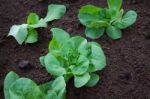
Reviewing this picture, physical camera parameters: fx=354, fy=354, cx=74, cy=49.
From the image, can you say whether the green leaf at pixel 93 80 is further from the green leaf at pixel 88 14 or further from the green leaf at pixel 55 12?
the green leaf at pixel 55 12

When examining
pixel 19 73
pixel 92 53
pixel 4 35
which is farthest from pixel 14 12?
pixel 92 53

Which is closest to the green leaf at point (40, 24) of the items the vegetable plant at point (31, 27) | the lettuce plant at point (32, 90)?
the vegetable plant at point (31, 27)

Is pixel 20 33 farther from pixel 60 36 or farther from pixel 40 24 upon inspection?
pixel 60 36

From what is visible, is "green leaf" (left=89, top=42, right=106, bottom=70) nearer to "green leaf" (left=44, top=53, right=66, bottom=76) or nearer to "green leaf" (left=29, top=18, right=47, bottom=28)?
"green leaf" (left=44, top=53, right=66, bottom=76)

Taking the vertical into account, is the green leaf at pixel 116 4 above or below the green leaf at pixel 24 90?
above

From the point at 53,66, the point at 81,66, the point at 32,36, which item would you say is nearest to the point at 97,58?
the point at 81,66
